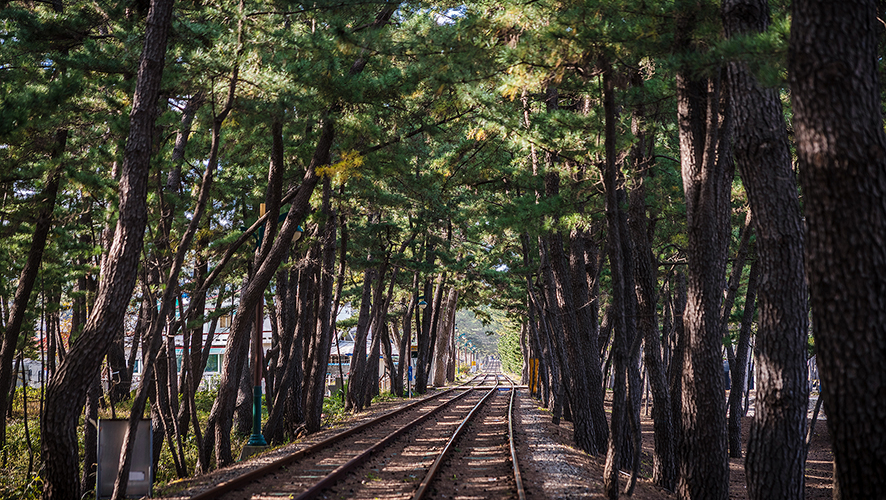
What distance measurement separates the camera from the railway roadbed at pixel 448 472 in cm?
938

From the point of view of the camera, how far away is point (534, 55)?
28.7ft

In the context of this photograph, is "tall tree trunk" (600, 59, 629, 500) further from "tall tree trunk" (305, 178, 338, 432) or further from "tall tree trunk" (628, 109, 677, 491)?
"tall tree trunk" (305, 178, 338, 432)

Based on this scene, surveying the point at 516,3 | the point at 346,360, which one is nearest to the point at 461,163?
the point at 516,3

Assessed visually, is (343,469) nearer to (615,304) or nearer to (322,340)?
(615,304)

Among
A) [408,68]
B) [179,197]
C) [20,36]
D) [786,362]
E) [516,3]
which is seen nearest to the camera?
[786,362]

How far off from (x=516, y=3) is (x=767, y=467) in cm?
666

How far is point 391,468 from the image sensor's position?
1174 cm

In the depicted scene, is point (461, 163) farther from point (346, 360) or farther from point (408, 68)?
point (346, 360)

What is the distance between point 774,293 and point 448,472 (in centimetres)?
658

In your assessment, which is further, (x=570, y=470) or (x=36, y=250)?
(x=36, y=250)

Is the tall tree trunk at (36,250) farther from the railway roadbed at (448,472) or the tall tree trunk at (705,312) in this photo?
the tall tree trunk at (705,312)

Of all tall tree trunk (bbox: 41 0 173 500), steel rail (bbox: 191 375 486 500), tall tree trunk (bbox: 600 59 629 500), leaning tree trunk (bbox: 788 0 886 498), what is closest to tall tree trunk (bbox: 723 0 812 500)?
leaning tree trunk (bbox: 788 0 886 498)

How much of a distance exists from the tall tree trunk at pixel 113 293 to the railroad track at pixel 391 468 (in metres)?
2.19

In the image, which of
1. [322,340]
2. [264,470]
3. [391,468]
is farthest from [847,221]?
[322,340]
